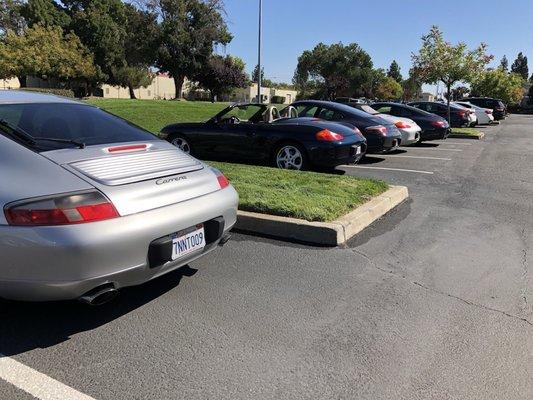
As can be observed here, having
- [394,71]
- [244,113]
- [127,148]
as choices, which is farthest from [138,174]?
[394,71]

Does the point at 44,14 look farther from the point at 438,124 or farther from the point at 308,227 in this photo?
the point at 308,227

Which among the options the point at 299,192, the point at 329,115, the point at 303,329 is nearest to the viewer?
the point at 303,329

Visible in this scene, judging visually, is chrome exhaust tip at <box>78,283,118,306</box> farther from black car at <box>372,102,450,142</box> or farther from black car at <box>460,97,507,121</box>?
black car at <box>460,97,507,121</box>

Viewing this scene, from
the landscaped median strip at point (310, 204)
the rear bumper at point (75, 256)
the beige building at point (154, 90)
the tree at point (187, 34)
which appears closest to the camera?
the rear bumper at point (75, 256)

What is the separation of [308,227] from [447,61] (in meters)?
20.7

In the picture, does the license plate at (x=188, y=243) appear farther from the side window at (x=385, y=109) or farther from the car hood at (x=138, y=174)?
the side window at (x=385, y=109)

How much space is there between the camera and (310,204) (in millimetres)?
5719

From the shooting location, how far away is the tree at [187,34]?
46875 millimetres

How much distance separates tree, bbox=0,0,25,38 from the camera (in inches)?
2126

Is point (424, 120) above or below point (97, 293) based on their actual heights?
above

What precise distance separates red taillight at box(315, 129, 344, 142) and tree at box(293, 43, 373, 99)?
7006cm

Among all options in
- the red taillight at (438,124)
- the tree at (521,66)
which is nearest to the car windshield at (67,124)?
the red taillight at (438,124)

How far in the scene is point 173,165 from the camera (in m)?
3.81

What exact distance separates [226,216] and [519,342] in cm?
224
